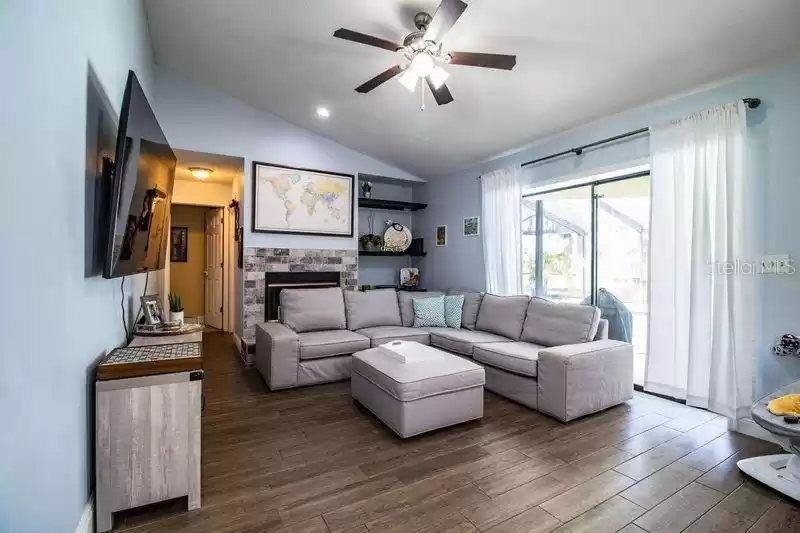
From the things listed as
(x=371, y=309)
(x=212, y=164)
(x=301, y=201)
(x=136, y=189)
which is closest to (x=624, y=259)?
(x=371, y=309)

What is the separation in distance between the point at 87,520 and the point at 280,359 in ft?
6.14

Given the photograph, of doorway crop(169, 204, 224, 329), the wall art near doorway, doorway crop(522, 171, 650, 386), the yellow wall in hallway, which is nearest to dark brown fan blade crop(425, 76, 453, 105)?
doorway crop(522, 171, 650, 386)

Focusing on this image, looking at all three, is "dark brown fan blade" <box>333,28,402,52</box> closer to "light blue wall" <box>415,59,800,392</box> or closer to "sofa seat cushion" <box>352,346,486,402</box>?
"light blue wall" <box>415,59,800,392</box>

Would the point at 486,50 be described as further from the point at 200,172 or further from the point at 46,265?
the point at 200,172

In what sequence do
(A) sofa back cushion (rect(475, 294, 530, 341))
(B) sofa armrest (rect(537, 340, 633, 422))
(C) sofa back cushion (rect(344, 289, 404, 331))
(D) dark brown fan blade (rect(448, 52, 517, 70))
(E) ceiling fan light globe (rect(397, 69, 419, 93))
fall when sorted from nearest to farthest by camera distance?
1. (D) dark brown fan blade (rect(448, 52, 517, 70))
2. (E) ceiling fan light globe (rect(397, 69, 419, 93))
3. (B) sofa armrest (rect(537, 340, 633, 422))
4. (A) sofa back cushion (rect(475, 294, 530, 341))
5. (C) sofa back cushion (rect(344, 289, 404, 331))

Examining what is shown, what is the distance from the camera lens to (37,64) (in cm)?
110

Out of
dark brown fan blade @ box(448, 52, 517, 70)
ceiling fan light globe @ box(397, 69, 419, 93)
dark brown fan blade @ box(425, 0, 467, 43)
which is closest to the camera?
dark brown fan blade @ box(425, 0, 467, 43)

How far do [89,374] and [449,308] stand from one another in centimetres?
347

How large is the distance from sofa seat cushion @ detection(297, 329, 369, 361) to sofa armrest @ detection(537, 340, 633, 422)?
1726 mm

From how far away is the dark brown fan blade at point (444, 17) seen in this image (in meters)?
1.89

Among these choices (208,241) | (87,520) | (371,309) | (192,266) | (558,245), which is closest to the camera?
(87,520)

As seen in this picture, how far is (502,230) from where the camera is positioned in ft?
14.5

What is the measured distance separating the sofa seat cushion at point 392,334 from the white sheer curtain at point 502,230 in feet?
3.51

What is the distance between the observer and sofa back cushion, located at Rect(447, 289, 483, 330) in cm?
438
